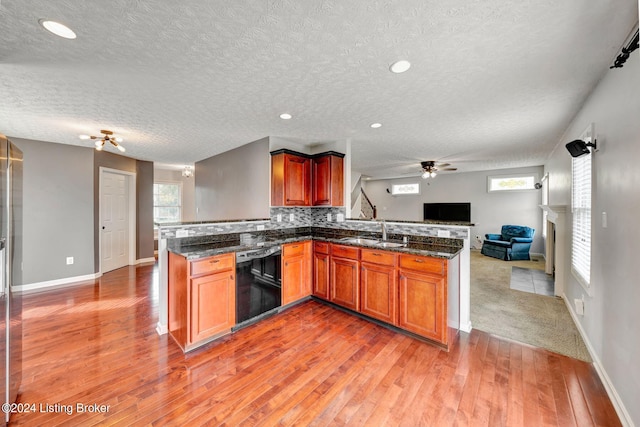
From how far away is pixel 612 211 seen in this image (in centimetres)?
182

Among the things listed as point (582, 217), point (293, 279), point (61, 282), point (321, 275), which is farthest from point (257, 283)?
point (61, 282)

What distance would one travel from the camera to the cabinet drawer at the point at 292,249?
10.3 ft

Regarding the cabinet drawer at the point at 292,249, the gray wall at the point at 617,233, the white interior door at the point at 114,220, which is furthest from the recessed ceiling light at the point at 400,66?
the white interior door at the point at 114,220

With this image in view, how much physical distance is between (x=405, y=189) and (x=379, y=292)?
7.25 m

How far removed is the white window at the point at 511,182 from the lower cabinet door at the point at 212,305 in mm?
8149

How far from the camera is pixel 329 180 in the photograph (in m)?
3.71

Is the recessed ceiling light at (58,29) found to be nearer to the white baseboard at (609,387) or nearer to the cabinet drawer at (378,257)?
the cabinet drawer at (378,257)

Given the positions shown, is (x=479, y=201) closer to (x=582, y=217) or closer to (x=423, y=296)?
(x=582, y=217)

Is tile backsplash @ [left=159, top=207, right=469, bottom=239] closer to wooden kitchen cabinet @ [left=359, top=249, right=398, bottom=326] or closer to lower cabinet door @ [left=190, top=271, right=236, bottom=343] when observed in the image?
wooden kitchen cabinet @ [left=359, top=249, right=398, bottom=326]

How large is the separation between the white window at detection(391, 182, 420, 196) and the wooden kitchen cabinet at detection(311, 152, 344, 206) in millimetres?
6134

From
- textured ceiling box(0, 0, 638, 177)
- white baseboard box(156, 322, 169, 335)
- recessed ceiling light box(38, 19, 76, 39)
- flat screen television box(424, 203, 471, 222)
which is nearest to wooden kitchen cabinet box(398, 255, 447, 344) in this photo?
textured ceiling box(0, 0, 638, 177)

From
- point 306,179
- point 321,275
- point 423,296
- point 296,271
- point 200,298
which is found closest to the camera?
point 200,298

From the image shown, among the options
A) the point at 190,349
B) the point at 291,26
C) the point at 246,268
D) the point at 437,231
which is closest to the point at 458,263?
the point at 437,231

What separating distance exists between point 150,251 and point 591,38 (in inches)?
303
